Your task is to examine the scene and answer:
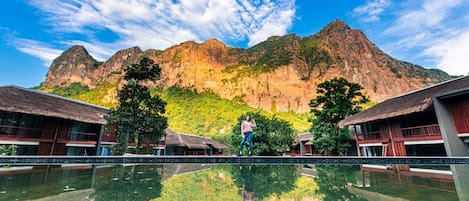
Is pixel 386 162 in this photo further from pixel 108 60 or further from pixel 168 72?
pixel 108 60

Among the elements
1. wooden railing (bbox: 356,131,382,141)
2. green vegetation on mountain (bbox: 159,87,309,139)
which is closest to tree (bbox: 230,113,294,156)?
wooden railing (bbox: 356,131,382,141)

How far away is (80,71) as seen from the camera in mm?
76750

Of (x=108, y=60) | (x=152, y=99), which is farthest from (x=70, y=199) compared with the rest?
(x=108, y=60)

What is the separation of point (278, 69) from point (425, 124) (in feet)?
198

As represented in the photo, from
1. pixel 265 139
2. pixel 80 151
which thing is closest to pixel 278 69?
pixel 265 139

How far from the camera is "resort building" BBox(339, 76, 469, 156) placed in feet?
38.5

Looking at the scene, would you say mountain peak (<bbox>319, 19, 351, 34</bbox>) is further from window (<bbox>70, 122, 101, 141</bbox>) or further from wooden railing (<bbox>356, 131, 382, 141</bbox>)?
window (<bbox>70, 122, 101, 141</bbox>)

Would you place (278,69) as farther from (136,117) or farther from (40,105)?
(40,105)

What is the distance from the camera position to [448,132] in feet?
39.2

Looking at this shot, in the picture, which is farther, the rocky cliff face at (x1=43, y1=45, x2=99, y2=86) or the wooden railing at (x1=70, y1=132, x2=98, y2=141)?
the rocky cliff face at (x1=43, y1=45, x2=99, y2=86)

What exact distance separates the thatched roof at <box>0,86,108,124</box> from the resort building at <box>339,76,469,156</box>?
63.4 ft

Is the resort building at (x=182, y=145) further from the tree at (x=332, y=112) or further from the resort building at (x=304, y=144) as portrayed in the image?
the tree at (x=332, y=112)

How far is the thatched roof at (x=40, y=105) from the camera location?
12469 millimetres

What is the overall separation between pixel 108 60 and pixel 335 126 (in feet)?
297
